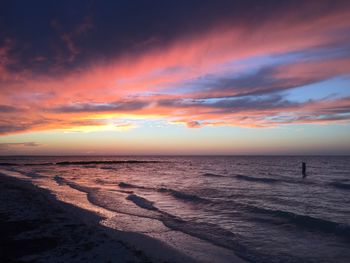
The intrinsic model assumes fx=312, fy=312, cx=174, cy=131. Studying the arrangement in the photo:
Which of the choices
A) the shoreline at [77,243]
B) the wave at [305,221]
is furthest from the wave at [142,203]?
the wave at [305,221]

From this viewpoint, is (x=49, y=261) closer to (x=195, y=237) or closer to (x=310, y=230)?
(x=195, y=237)

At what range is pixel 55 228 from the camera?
10.9 metres

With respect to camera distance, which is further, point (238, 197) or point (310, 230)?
point (238, 197)

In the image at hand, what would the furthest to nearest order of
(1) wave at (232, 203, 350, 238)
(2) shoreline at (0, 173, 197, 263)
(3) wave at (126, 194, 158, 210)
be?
(3) wave at (126, 194, 158, 210) < (1) wave at (232, 203, 350, 238) < (2) shoreline at (0, 173, 197, 263)

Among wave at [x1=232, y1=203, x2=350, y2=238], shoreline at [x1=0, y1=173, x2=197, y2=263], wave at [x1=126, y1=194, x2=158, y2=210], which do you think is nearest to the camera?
shoreline at [x1=0, y1=173, x2=197, y2=263]

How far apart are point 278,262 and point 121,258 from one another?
4.40 metres

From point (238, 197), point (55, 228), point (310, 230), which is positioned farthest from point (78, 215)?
point (238, 197)

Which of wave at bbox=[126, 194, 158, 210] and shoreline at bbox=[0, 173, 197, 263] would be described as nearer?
shoreline at bbox=[0, 173, 197, 263]

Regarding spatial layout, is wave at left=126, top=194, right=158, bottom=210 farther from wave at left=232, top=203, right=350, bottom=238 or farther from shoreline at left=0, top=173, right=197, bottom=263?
wave at left=232, top=203, right=350, bottom=238

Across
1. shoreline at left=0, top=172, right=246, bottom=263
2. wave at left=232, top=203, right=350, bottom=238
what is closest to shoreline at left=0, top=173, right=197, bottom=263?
shoreline at left=0, top=172, right=246, bottom=263

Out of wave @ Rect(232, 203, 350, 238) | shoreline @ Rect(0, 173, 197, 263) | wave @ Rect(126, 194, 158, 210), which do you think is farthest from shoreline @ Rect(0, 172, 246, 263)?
wave @ Rect(232, 203, 350, 238)

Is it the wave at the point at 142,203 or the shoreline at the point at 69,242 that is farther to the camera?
the wave at the point at 142,203

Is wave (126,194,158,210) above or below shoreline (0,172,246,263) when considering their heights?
below

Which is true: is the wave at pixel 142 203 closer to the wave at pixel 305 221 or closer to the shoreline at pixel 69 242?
the shoreline at pixel 69 242
